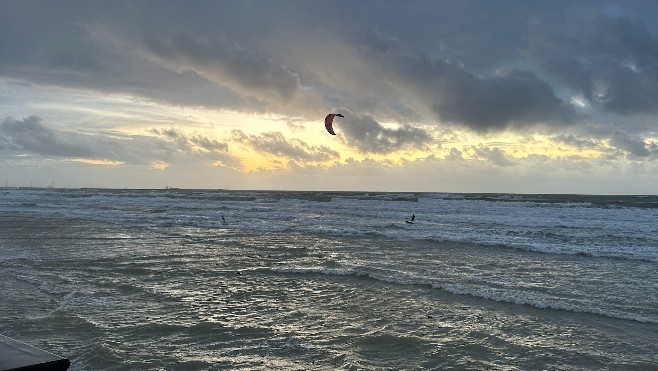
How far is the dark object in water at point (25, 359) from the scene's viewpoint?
340 cm

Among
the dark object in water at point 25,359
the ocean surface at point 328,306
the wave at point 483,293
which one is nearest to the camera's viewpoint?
the dark object in water at point 25,359

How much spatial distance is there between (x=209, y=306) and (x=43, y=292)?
3.82 meters

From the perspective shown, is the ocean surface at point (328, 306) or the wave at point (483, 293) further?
the wave at point (483, 293)

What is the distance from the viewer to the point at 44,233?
2262 centimetres

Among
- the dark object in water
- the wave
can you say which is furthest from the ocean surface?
the dark object in water

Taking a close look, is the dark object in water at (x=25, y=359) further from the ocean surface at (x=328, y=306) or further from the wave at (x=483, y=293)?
the wave at (x=483, y=293)

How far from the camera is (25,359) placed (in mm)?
3518

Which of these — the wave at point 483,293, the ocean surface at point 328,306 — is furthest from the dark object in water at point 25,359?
the wave at point 483,293

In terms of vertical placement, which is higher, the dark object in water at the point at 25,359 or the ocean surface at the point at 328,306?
the dark object in water at the point at 25,359

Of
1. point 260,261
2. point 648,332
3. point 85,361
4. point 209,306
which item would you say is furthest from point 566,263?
point 85,361

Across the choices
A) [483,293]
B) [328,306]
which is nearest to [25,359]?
[328,306]

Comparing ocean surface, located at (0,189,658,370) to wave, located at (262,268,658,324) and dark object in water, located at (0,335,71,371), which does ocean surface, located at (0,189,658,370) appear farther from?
dark object in water, located at (0,335,71,371)

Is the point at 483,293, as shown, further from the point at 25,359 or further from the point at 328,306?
the point at 25,359

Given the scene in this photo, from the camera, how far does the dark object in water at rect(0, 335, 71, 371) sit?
134 inches
